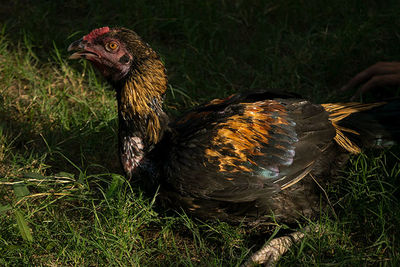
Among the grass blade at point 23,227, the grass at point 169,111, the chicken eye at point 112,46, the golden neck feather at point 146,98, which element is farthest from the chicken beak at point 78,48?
the grass blade at point 23,227

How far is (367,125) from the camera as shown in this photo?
3811 mm

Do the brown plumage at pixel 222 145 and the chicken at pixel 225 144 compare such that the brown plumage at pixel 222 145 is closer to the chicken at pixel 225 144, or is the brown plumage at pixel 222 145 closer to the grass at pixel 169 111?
the chicken at pixel 225 144

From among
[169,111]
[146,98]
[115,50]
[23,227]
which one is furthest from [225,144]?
[169,111]

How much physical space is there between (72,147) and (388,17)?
13.7 feet

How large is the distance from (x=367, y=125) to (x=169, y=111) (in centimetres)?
217

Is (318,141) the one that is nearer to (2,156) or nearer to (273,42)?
(273,42)

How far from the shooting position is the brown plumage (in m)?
3.39

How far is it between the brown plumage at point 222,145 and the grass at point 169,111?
8.7 inches

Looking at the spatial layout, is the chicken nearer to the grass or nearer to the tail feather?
the tail feather

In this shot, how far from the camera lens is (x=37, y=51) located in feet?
18.5

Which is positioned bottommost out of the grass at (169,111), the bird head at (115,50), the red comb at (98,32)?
the grass at (169,111)

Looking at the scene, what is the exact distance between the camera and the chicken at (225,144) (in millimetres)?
3389

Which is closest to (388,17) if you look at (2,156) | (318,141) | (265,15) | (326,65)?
(326,65)

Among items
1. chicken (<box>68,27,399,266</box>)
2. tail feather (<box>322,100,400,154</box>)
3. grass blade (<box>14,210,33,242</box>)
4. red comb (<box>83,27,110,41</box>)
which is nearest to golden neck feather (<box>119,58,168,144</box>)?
chicken (<box>68,27,399,266</box>)
